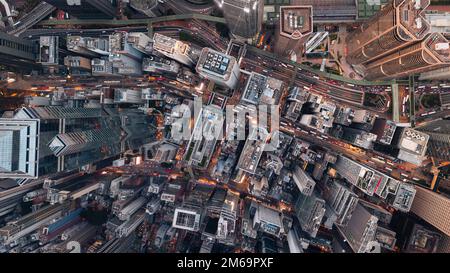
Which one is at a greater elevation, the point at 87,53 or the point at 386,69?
the point at 386,69

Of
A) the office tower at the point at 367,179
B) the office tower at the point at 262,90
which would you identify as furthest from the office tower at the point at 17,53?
the office tower at the point at 367,179

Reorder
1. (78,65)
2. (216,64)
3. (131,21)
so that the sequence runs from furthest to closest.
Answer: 1. (131,21)
2. (78,65)
3. (216,64)

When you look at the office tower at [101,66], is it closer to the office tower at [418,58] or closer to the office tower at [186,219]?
the office tower at [186,219]

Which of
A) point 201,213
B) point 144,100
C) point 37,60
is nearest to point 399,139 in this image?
point 201,213

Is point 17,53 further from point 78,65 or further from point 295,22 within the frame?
point 295,22

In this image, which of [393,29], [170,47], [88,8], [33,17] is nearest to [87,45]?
[88,8]

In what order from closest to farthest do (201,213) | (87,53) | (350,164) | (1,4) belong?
(350,164)
(201,213)
(87,53)
(1,4)

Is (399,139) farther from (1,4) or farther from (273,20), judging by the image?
(1,4)

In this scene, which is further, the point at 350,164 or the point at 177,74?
the point at 177,74
